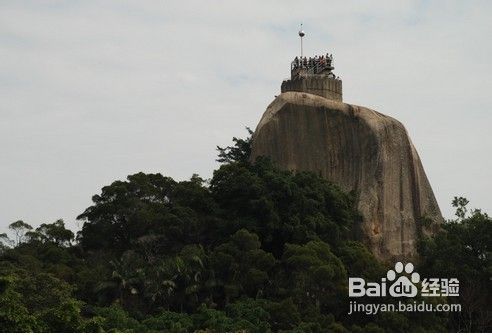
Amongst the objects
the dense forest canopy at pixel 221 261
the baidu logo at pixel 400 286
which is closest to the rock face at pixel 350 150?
the dense forest canopy at pixel 221 261

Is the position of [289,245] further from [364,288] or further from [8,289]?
[8,289]

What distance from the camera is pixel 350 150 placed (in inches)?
1336

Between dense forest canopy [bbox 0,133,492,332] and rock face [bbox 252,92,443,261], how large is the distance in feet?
4.94

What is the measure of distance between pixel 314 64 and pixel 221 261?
444 inches

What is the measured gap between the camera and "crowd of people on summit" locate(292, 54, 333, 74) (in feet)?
120

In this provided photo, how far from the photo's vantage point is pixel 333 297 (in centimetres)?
2744

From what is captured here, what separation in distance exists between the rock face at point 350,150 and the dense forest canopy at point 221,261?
4.94 feet

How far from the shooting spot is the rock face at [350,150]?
33.5 m

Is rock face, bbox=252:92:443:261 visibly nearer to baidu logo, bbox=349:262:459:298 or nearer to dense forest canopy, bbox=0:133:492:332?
dense forest canopy, bbox=0:133:492:332

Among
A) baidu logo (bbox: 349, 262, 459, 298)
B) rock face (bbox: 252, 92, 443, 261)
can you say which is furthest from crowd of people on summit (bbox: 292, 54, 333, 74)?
baidu logo (bbox: 349, 262, 459, 298)

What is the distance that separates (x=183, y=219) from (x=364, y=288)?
5.90m

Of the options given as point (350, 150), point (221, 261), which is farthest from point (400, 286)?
point (350, 150)

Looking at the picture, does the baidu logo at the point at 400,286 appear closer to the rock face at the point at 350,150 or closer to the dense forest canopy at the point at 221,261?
the dense forest canopy at the point at 221,261

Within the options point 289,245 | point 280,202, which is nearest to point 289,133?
point 280,202
